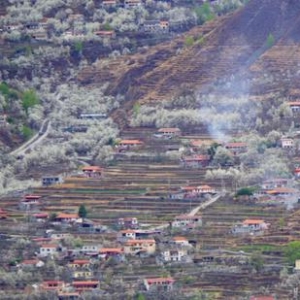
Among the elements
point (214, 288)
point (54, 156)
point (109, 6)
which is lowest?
point (214, 288)

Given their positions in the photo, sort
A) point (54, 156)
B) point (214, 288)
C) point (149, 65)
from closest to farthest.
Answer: point (214, 288), point (54, 156), point (149, 65)

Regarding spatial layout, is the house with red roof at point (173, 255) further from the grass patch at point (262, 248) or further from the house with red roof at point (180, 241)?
the grass patch at point (262, 248)

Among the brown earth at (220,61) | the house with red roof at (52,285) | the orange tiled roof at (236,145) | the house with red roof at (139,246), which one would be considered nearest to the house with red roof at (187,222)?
the house with red roof at (139,246)

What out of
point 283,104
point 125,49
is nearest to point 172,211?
point 283,104

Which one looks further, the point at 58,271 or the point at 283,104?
the point at 283,104

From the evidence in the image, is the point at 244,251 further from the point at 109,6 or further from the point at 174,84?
the point at 109,6

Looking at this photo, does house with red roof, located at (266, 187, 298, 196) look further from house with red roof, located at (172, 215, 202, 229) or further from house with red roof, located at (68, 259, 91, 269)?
house with red roof, located at (68, 259, 91, 269)
